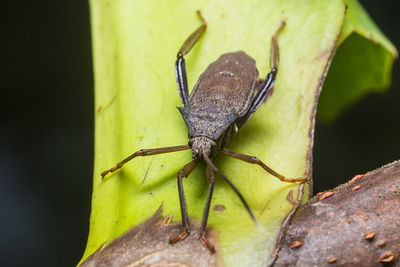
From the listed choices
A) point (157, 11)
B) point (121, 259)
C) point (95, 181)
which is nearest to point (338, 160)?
point (157, 11)

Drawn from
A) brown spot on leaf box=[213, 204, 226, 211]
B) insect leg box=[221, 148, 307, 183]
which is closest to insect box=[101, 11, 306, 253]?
insect leg box=[221, 148, 307, 183]

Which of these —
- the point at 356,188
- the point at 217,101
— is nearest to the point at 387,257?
the point at 356,188

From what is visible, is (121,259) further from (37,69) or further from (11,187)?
(37,69)

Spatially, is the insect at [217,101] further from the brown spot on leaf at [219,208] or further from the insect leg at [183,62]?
the brown spot on leaf at [219,208]

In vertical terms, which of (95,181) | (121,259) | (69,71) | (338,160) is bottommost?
(338,160)

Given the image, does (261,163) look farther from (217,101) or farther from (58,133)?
(58,133)

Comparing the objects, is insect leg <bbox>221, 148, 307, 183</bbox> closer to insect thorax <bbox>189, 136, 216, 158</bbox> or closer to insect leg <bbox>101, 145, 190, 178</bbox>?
insect thorax <bbox>189, 136, 216, 158</bbox>

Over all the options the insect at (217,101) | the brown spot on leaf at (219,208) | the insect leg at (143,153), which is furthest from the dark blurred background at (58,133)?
the brown spot on leaf at (219,208)

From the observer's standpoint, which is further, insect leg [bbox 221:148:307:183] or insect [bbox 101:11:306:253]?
insect [bbox 101:11:306:253]
